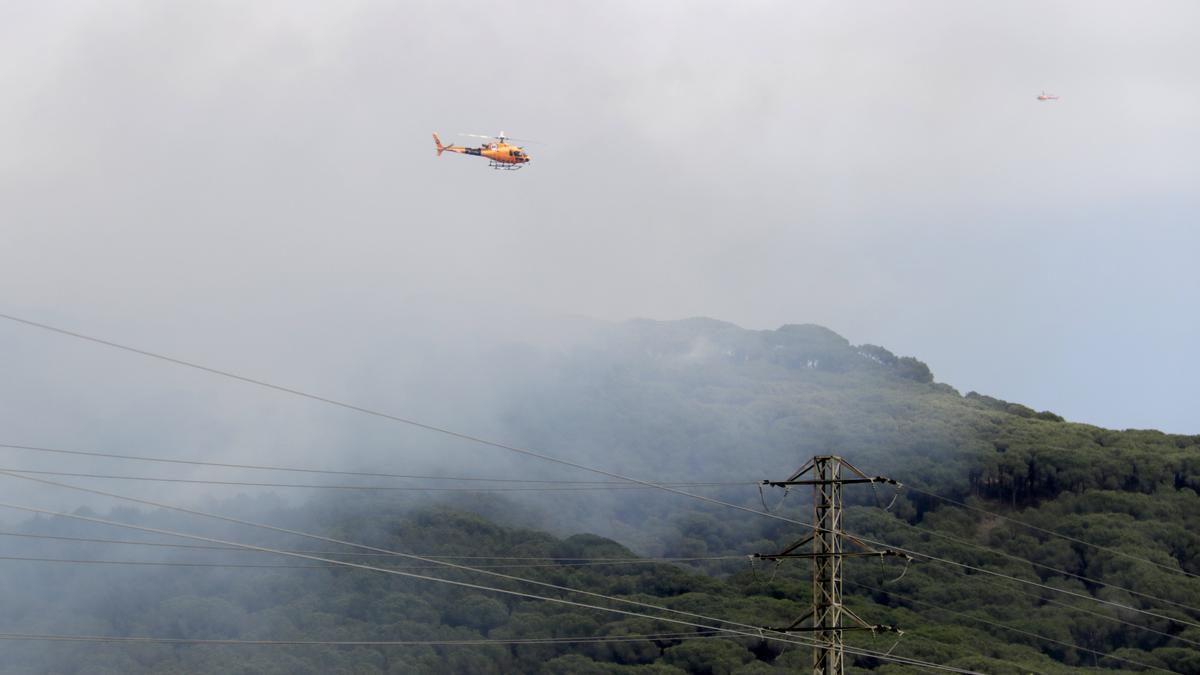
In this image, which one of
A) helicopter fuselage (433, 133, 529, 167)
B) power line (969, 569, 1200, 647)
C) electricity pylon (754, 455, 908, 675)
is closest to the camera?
electricity pylon (754, 455, 908, 675)

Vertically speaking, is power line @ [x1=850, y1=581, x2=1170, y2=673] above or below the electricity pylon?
below

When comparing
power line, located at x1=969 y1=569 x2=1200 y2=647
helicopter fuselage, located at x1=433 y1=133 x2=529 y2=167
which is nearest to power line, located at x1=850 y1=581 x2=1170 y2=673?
power line, located at x1=969 y1=569 x2=1200 y2=647

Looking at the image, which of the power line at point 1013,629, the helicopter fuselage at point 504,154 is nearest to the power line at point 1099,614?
the power line at point 1013,629

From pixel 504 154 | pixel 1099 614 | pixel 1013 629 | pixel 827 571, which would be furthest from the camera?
pixel 1099 614

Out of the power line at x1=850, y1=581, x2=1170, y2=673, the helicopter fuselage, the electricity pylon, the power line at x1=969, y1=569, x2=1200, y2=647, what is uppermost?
the helicopter fuselage

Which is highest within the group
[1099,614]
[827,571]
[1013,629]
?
[827,571]

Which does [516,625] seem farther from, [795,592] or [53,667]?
[53,667]

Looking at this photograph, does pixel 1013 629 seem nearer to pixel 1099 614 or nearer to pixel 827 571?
pixel 1099 614

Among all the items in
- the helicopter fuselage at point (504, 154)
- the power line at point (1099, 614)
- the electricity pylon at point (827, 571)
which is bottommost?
the power line at point (1099, 614)

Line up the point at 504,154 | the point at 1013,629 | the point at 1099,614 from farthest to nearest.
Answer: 1. the point at 1099,614
2. the point at 1013,629
3. the point at 504,154

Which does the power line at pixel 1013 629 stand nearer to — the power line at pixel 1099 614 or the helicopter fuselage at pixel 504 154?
the power line at pixel 1099 614

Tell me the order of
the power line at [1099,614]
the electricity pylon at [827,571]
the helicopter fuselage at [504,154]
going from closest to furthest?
1. the electricity pylon at [827,571]
2. the helicopter fuselage at [504,154]
3. the power line at [1099,614]

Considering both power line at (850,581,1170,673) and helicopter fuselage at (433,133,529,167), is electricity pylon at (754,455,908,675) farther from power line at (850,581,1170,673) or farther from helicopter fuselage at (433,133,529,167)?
power line at (850,581,1170,673)

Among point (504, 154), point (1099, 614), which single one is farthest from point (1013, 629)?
point (504, 154)
